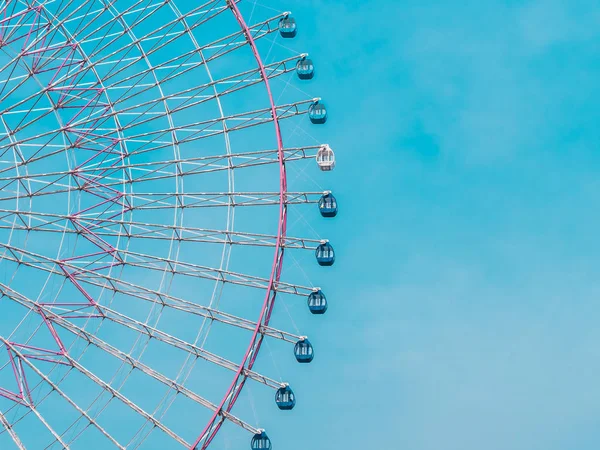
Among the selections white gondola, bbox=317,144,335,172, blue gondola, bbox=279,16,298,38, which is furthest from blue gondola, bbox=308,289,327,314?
blue gondola, bbox=279,16,298,38

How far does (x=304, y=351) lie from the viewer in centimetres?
6931

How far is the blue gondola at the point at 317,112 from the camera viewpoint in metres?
70.5

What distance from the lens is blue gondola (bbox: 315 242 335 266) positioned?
70.4 metres

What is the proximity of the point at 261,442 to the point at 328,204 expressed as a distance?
30.6ft

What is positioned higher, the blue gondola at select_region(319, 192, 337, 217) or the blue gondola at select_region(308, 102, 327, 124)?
the blue gondola at select_region(308, 102, 327, 124)

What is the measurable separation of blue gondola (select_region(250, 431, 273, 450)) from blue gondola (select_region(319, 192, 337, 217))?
871 centimetres

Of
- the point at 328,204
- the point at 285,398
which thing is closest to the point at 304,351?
the point at 285,398

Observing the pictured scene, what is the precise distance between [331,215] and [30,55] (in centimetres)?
1267

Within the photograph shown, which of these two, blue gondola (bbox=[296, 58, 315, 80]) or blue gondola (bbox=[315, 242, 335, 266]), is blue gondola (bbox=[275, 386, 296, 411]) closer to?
blue gondola (bbox=[315, 242, 335, 266])

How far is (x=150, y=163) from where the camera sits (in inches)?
2771

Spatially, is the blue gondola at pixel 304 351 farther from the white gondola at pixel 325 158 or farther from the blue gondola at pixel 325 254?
the white gondola at pixel 325 158

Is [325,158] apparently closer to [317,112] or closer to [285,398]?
[317,112]

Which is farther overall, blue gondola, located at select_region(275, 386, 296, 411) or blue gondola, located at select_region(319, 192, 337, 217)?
blue gondola, located at select_region(319, 192, 337, 217)

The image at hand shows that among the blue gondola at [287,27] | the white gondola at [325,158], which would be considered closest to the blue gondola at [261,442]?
the white gondola at [325,158]
